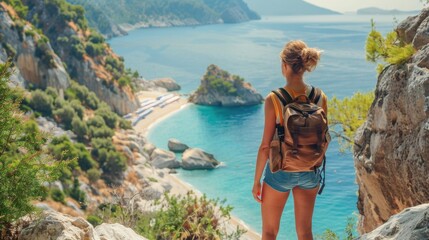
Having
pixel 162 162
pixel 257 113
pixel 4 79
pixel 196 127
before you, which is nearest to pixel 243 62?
pixel 257 113

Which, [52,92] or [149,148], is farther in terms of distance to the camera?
[149,148]

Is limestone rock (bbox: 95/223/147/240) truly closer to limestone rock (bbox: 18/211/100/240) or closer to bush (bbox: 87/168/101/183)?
limestone rock (bbox: 18/211/100/240)

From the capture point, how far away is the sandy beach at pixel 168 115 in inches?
1695

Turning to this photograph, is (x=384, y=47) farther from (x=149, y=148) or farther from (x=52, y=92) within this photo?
(x=52, y=92)

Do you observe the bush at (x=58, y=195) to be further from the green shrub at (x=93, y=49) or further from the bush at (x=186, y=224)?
the green shrub at (x=93, y=49)

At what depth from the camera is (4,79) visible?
8.61 meters

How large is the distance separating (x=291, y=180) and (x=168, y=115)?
83386 millimetres

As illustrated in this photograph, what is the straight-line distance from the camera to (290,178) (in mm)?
6523

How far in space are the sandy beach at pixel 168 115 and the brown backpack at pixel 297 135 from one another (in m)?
31.7

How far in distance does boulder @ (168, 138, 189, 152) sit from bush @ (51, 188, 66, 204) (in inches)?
1137

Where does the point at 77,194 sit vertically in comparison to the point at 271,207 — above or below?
below

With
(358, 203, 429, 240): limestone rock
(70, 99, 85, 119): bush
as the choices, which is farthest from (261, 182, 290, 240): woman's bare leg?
(70, 99, 85, 119): bush

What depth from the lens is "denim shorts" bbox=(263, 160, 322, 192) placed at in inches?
257

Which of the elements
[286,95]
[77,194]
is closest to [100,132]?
[77,194]
